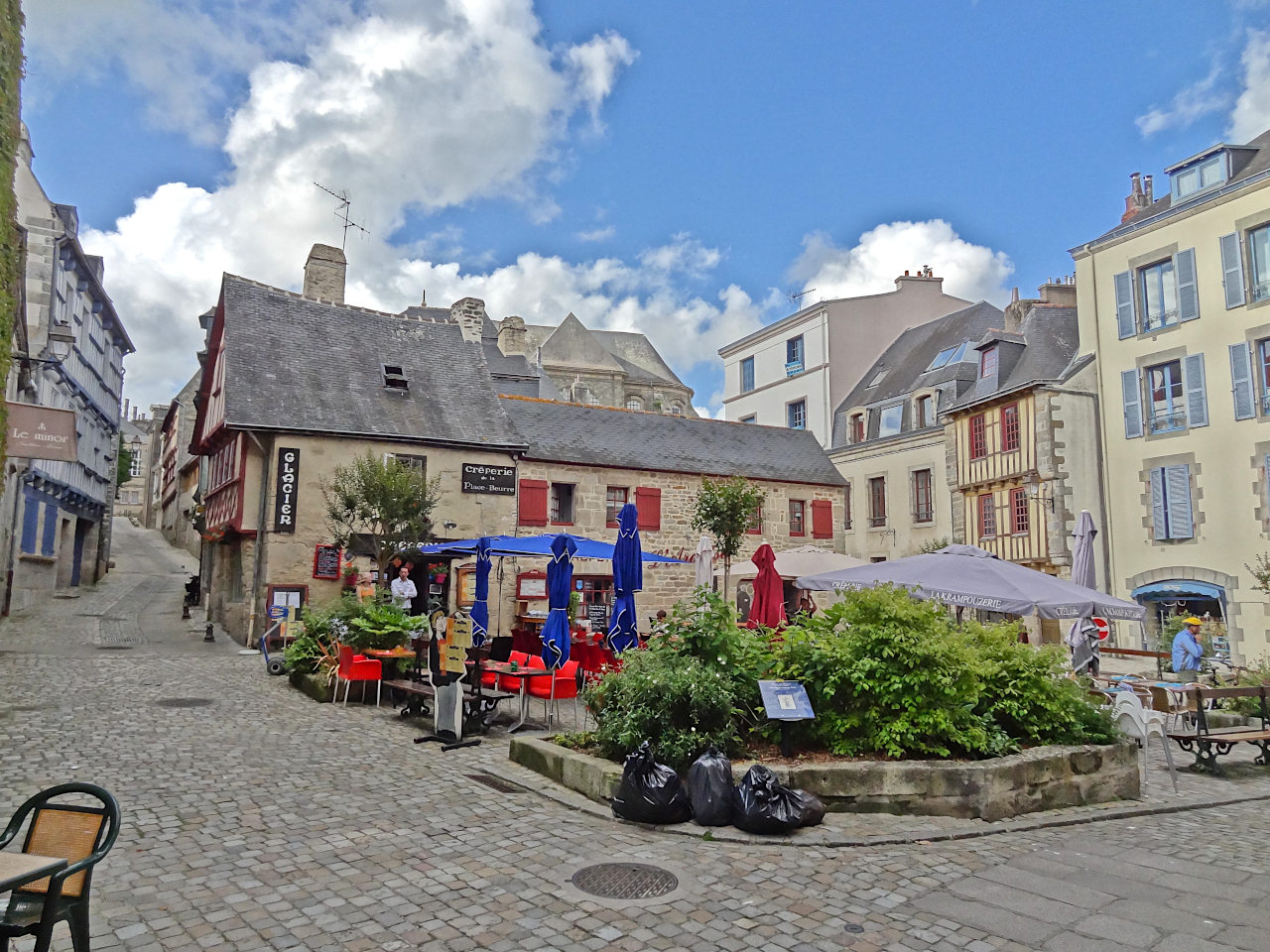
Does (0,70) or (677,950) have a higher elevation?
(0,70)

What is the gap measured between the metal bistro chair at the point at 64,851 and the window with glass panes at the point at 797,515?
22.8 meters

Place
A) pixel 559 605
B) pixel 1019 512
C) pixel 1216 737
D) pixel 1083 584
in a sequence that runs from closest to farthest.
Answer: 1. pixel 1216 737
2. pixel 559 605
3. pixel 1083 584
4. pixel 1019 512

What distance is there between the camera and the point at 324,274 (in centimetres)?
2600

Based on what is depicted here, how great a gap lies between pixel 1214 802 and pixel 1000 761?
2188 millimetres

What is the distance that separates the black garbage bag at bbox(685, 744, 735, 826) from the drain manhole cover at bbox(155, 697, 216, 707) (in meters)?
6.93

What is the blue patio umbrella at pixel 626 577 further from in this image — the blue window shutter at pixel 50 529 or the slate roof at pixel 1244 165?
the blue window shutter at pixel 50 529

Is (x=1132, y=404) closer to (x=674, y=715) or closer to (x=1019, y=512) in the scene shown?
(x=1019, y=512)

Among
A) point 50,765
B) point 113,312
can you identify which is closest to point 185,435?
point 113,312

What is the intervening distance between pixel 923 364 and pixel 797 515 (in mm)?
7744

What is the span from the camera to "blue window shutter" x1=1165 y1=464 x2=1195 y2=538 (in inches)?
744

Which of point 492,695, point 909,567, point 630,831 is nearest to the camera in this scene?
point 630,831

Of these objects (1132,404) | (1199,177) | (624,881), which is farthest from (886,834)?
(1199,177)

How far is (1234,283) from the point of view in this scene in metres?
18.4

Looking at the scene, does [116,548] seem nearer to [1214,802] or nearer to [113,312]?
[113,312]
